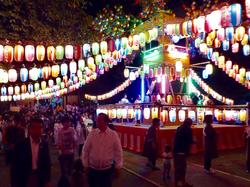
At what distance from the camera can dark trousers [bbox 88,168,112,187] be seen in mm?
7049

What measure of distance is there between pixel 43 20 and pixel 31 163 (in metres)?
11.1

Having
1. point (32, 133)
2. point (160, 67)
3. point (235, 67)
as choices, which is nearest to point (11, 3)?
point (32, 133)

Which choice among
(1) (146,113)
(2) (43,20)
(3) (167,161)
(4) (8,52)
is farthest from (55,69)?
(3) (167,161)

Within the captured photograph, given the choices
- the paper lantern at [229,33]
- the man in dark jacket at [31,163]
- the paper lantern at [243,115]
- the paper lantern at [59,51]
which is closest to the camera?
the man in dark jacket at [31,163]

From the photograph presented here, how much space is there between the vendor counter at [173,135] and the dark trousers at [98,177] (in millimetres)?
10489

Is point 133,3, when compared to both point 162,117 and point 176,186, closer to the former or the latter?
point 162,117

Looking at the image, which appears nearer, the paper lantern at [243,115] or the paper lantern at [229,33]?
the paper lantern at [229,33]

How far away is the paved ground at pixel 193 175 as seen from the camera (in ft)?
37.6

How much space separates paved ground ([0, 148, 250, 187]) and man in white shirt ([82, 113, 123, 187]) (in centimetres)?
425

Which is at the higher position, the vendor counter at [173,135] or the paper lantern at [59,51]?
the paper lantern at [59,51]

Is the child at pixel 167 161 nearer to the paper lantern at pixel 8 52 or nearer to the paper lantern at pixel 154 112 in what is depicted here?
the paper lantern at pixel 154 112

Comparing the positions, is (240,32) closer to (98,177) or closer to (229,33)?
(229,33)

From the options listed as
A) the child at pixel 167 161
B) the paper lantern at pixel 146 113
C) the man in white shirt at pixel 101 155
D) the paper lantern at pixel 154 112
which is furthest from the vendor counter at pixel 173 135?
the man in white shirt at pixel 101 155

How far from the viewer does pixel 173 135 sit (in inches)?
703
